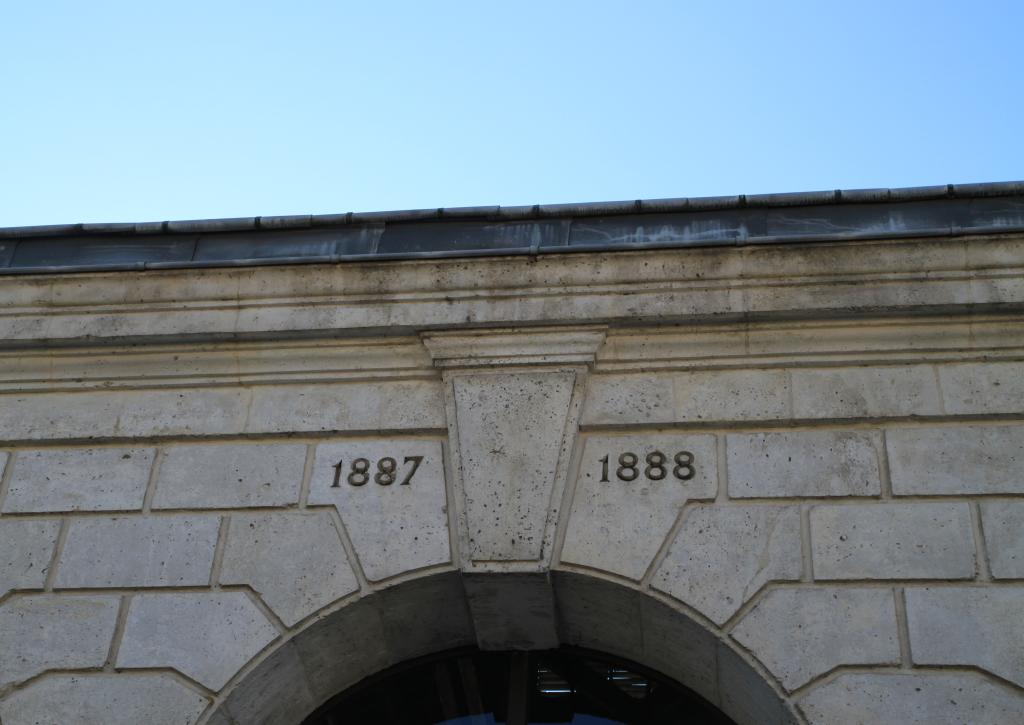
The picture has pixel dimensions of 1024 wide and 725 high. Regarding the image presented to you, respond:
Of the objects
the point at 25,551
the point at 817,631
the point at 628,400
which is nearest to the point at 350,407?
the point at 628,400

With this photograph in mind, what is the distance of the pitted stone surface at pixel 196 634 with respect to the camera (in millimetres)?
7703

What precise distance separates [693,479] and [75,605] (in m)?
3.77

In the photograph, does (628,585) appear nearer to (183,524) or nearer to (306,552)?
(306,552)

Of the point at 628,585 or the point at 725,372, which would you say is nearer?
the point at 628,585

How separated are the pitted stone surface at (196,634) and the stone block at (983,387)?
4.29 m

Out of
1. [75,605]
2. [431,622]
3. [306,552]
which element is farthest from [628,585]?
[75,605]

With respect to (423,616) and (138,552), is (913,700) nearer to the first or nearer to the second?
(423,616)

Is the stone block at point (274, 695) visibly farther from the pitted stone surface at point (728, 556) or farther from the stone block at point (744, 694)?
the stone block at point (744, 694)

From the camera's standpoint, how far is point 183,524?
8.23m

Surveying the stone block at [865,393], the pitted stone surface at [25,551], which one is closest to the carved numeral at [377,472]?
the pitted stone surface at [25,551]

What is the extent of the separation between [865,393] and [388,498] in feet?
9.78

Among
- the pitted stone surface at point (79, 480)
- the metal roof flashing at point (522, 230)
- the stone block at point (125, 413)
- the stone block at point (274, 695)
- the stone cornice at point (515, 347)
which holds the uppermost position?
the metal roof flashing at point (522, 230)

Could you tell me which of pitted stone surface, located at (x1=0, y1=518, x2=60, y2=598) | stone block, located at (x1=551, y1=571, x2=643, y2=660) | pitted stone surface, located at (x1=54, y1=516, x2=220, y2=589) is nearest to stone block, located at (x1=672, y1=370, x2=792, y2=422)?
stone block, located at (x1=551, y1=571, x2=643, y2=660)

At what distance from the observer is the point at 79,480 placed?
336 inches
